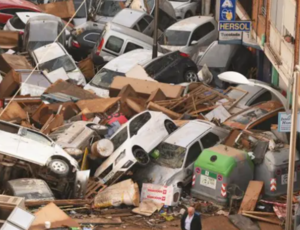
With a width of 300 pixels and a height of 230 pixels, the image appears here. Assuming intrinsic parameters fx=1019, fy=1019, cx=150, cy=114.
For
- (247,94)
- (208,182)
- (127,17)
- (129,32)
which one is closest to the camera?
(208,182)

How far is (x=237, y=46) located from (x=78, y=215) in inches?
488

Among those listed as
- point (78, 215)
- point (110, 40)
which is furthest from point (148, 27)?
point (78, 215)

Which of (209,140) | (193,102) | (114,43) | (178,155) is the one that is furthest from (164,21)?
(178,155)

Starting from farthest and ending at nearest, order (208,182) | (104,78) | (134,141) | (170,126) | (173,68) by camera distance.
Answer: (173,68)
(104,78)
(170,126)
(134,141)
(208,182)

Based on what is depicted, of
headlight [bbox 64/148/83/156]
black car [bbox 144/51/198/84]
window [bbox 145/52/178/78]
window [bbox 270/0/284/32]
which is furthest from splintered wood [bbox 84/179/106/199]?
window [bbox 145/52/178/78]

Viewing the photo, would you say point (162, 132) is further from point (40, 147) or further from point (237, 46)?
point (237, 46)

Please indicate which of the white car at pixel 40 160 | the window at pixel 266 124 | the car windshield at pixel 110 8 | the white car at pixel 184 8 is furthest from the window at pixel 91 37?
the white car at pixel 40 160

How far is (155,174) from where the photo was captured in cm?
2316

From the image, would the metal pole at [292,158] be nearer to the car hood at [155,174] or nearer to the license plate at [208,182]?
the license plate at [208,182]

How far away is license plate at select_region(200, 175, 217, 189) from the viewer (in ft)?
73.3

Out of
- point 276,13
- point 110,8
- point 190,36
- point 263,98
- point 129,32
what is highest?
point 276,13

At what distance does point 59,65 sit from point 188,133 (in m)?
9.24

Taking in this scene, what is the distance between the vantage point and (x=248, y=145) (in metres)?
23.4

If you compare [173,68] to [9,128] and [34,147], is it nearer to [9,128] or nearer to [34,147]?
[9,128]
